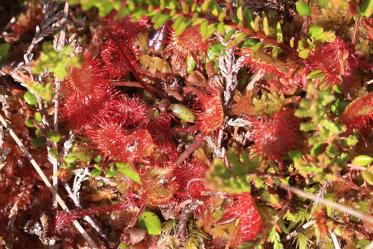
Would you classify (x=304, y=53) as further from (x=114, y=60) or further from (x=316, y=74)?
(x=114, y=60)

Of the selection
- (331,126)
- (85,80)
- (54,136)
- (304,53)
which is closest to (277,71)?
(304,53)

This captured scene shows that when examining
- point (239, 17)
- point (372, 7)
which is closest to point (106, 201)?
point (239, 17)

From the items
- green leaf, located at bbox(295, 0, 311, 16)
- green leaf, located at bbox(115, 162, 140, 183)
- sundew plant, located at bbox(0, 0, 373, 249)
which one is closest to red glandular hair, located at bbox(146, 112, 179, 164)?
sundew plant, located at bbox(0, 0, 373, 249)

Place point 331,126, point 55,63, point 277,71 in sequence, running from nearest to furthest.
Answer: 1. point 55,63
2. point 331,126
3. point 277,71

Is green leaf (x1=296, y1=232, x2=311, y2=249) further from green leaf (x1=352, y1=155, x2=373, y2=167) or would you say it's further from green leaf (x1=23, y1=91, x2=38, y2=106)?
green leaf (x1=23, y1=91, x2=38, y2=106)

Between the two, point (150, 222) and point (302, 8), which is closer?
point (302, 8)
